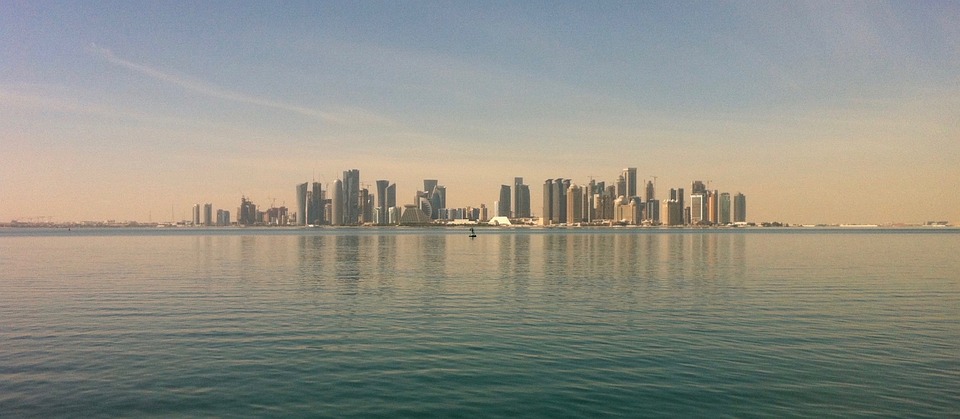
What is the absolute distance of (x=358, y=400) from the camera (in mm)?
22875

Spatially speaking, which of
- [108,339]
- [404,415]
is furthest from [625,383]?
[108,339]

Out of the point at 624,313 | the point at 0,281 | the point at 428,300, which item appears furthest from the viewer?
the point at 0,281

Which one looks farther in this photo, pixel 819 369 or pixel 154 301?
pixel 154 301

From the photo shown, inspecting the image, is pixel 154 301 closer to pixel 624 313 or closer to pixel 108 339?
pixel 108 339

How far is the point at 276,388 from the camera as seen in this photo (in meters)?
24.3

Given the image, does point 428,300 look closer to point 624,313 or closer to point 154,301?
point 624,313

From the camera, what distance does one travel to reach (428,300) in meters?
51.3

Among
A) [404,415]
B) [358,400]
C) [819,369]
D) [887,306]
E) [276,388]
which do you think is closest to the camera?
[404,415]

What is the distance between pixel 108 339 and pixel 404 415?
2188 cm

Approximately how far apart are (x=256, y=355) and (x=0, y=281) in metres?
57.1

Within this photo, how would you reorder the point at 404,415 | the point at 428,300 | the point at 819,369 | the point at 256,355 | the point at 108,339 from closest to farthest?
the point at 404,415 < the point at 819,369 < the point at 256,355 < the point at 108,339 < the point at 428,300

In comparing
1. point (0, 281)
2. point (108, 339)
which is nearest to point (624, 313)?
point (108, 339)

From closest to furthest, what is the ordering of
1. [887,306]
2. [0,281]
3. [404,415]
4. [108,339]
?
[404,415]
[108,339]
[887,306]
[0,281]

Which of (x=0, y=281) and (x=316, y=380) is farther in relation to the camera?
(x=0, y=281)
